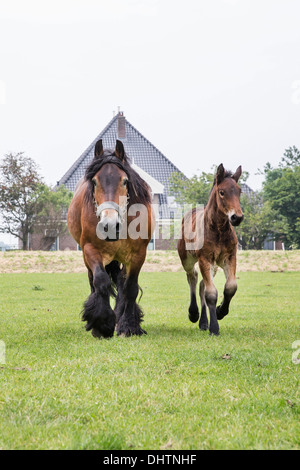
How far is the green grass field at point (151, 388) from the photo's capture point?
9.94ft

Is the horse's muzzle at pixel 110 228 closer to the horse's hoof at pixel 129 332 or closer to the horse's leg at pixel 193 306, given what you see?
the horse's hoof at pixel 129 332

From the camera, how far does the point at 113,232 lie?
6191 millimetres

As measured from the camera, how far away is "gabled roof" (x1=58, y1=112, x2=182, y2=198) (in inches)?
1775

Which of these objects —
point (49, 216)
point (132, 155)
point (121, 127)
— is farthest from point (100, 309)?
point (121, 127)

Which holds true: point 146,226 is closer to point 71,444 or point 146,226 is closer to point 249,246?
point 71,444

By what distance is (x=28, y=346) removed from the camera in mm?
6023

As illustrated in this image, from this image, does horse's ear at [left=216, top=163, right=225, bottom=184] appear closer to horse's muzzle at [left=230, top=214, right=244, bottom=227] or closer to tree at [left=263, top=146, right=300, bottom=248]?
horse's muzzle at [left=230, top=214, right=244, bottom=227]

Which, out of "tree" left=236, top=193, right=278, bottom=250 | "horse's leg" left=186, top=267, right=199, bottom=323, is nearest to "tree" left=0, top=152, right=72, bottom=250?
"tree" left=236, top=193, right=278, bottom=250

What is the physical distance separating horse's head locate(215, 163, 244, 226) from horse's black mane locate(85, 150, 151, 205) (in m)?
0.99

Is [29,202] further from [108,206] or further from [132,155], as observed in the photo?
[108,206]

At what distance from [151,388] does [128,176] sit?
3.52 meters

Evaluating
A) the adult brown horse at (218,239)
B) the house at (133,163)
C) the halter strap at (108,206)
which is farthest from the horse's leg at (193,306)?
the house at (133,163)

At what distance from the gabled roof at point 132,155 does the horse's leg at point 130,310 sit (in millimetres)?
37382
